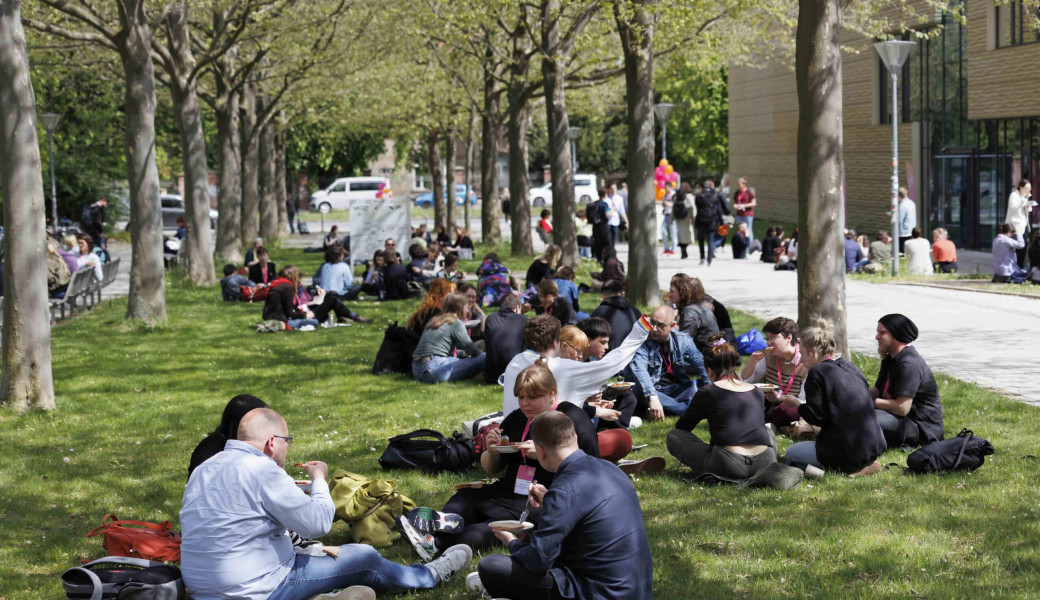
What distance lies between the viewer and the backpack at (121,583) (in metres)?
5.59

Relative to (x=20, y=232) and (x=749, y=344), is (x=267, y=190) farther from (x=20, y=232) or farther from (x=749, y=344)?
(x=749, y=344)

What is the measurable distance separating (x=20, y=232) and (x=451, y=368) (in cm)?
445

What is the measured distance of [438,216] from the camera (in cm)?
4178

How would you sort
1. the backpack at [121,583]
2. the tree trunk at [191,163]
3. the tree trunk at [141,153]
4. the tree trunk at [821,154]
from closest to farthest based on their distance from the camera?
1. the backpack at [121,583]
2. the tree trunk at [821,154]
3. the tree trunk at [141,153]
4. the tree trunk at [191,163]

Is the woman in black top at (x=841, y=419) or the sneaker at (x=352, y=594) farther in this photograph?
the woman in black top at (x=841, y=419)

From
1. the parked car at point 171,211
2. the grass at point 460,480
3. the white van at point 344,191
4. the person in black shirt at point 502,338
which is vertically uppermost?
the white van at point 344,191

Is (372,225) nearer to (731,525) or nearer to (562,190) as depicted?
(562,190)

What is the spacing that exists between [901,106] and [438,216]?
52.2 feet

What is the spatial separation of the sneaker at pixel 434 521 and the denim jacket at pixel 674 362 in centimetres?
369

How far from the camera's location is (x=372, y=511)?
702 cm

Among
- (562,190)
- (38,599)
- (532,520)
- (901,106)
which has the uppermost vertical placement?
(901,106)

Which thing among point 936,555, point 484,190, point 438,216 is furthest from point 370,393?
point 438,216

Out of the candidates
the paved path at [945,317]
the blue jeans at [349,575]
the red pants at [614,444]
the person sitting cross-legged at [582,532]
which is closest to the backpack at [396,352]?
the red pants at [614,444]

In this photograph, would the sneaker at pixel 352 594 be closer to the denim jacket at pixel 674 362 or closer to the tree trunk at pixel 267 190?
the denim jacket at pixel 674 362
